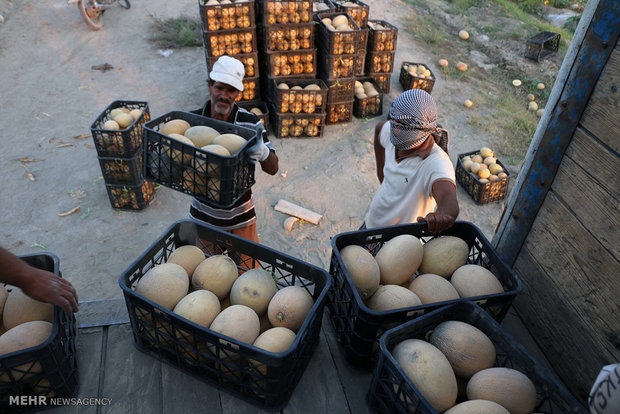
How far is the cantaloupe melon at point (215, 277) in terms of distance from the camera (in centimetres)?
188

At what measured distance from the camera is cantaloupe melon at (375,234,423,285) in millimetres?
1981

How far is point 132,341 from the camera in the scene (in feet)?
6.20

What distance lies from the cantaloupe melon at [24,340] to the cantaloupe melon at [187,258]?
1.82 ft

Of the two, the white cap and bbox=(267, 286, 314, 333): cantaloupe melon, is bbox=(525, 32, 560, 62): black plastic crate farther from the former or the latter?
bbox=(267, 286, 314, 333): cantaloupe melon

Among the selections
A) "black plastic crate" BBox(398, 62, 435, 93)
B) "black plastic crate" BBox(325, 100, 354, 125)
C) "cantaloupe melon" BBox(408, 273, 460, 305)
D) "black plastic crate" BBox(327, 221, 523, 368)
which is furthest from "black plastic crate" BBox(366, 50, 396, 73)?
"cantaloupe melon" BBox(408, 273, 460, 305)

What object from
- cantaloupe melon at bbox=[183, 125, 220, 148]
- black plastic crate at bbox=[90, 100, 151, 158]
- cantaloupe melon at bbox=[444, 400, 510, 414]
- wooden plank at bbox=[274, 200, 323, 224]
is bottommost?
wooden plank at bbox=[274, 200, 323, 224]

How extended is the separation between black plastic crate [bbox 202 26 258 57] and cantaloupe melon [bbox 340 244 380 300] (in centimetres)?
595

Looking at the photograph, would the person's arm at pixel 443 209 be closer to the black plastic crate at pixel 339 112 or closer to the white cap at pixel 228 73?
the white cap at pixel 228 73

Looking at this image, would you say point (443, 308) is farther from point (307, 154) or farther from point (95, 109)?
point (95, 109)

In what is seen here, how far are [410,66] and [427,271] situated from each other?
8177mm

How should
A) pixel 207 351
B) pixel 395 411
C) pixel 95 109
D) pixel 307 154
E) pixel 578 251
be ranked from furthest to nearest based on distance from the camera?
pixel 95 109, pixel 307 154, pixel 578 251, pixel 207 351, pixel 395 411

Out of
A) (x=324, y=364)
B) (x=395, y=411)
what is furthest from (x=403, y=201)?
(x=395, y=411)

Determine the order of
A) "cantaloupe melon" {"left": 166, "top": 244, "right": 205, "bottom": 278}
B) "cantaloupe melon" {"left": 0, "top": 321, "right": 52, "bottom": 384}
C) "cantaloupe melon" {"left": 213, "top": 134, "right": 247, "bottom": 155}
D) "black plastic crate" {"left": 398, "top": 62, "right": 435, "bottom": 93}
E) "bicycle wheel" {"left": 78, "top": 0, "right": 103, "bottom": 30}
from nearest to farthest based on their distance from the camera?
"cantaloupe melon" {"left": 0, "top": 321, "right": 52, "bottom": 384}, "cantaloupe melon" {"left": 166, "top": 244, "right": 205, "bottom": 278}, "cantaloupe melon" {"left": 213, "top": 134, "right": 247, "bottom": 155}, "black plastic crate" {"left": 398, "top": 62, "right": 435, "bottom": 93}, "bicycle wheel" {"left": 78, "top": 0, "right": 103, "bottom": 30}

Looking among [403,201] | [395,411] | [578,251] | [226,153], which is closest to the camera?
[395,411]
